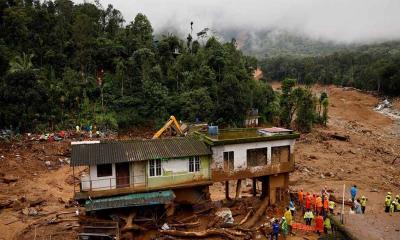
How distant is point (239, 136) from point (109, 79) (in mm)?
33192

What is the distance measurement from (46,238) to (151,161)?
7.89m

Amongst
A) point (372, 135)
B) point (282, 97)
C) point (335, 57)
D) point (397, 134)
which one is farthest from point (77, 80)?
point (335, 57)

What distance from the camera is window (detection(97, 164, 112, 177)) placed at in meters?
21.4

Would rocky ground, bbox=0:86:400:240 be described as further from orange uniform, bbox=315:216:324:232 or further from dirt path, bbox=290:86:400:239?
orange uniform, bbox=315:216:324:232

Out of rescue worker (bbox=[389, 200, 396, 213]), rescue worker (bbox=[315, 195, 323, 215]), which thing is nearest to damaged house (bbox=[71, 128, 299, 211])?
rescue worker (bbox=[315, 195, 323, 215])

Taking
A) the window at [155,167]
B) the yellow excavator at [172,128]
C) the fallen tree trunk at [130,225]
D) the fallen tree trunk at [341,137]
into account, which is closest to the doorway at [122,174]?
the window at [155,167]

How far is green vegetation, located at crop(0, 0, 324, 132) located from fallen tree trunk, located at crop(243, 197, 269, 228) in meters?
22.6

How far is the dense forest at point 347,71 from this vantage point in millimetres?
93250

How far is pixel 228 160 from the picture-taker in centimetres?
2380

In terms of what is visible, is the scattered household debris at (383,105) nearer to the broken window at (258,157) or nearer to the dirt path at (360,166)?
the dirt path at (360,166)

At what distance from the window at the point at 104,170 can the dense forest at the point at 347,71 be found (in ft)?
284

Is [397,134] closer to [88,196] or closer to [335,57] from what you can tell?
[88,196]

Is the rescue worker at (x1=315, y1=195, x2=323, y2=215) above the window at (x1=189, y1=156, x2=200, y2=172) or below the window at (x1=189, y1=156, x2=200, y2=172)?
below

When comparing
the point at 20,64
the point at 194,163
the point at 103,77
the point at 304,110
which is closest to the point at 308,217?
the point at 194,163
